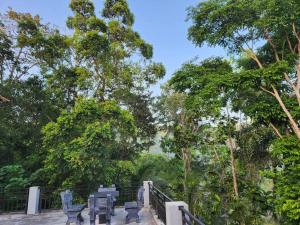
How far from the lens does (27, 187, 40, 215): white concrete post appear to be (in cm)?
850

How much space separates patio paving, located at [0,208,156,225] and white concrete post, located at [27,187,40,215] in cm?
27

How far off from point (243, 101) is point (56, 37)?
444 inches

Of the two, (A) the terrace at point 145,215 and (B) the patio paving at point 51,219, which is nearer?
(A) the terrace at point 145,215

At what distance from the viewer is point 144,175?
13695 millimetres

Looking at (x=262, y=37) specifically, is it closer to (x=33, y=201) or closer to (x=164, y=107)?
(x=164, y=107)

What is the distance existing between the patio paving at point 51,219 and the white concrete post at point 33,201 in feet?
0.87

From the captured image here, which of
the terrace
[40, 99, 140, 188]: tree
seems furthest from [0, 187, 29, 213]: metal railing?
[40, 99, 140, 188]: tree

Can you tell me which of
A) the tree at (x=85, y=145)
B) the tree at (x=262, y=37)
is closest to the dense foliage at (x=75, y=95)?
the tree at (x=85, y=145)

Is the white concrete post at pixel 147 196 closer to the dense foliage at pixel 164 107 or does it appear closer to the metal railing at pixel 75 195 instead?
the metal railing at pixel 75 195

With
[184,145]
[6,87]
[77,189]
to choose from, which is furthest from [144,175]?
[6,87]

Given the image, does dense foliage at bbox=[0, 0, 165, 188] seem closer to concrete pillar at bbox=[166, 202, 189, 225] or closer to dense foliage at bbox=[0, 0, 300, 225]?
dense foliage at bbox=[0, 0, 300, 225]

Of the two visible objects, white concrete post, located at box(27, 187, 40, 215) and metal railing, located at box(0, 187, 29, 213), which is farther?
metal railing, located at box(0, 187, 29, 213)

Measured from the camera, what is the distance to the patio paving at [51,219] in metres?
6.98

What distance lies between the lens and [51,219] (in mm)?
7586
